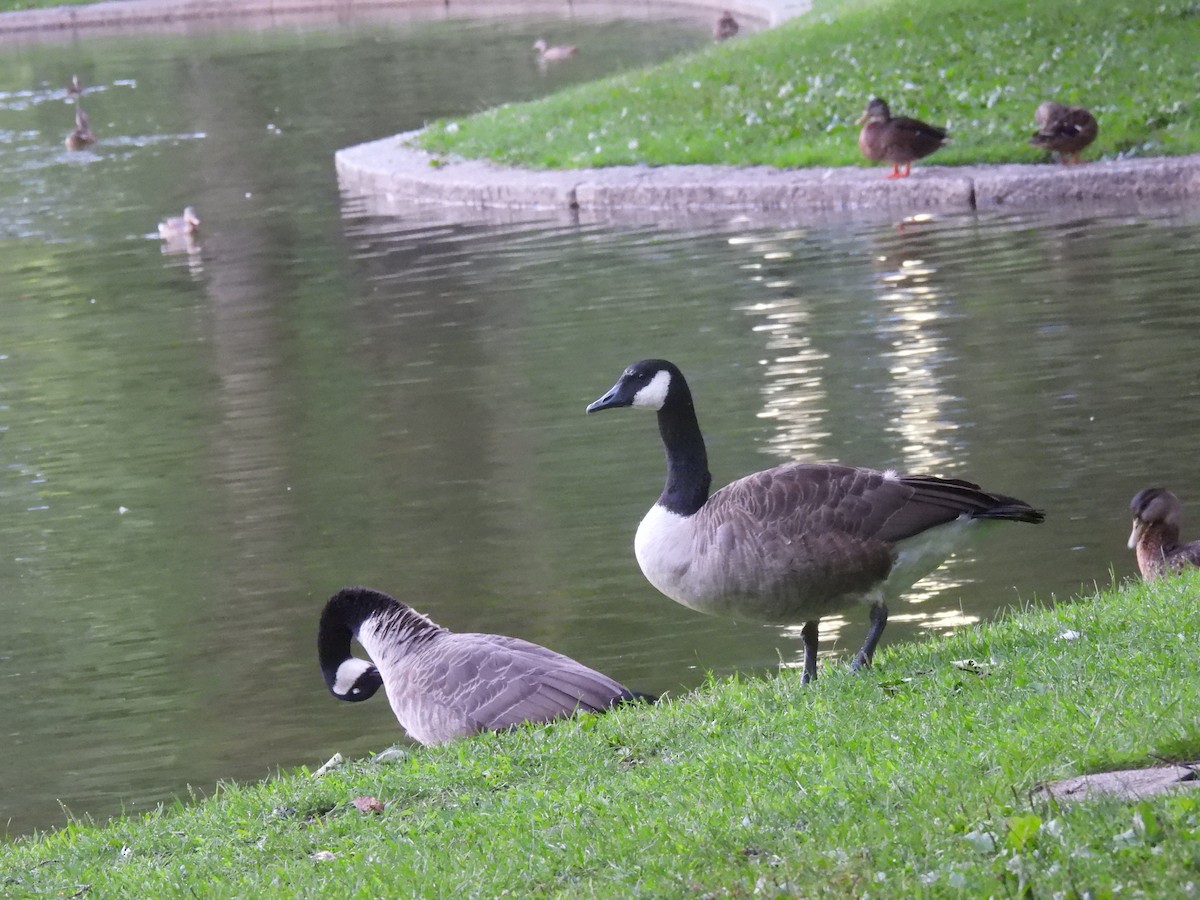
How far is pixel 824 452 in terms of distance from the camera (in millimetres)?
11703

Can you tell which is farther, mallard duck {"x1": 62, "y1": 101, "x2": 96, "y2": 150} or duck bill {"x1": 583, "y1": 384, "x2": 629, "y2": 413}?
mallard duck {"x1": 62, "y1": 101, "x2": 96, "y2": 150}

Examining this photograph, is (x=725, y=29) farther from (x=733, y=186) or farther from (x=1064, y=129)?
(x=1064, y=129)

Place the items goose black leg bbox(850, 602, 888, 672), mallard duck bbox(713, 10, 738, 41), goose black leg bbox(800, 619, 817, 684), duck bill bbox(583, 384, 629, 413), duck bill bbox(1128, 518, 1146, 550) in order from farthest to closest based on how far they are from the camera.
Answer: mallard duck bbox(713, 10, 738, 41) → duck bill bbox(1128, 518, 1146, 550) → duck bill bbox(583, 384, 629, 413) → goose black leg bbox(800, 619, 817, 684) → goose black leg bbox(850, 602, 888, 672)

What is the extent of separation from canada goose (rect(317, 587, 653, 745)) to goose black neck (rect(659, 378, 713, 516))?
81 centimetres

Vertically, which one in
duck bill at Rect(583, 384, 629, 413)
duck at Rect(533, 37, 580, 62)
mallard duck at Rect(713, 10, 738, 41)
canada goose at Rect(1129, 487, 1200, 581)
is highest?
mallard duck at Rect(713, 10, 738, 41)

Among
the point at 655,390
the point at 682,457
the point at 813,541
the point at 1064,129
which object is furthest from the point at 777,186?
the point at 813,541

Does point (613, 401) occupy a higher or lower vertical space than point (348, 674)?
higher

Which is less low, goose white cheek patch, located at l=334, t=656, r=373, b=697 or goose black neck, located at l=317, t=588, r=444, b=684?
goose black neck, located at l=317, t=588, r=444, b=684

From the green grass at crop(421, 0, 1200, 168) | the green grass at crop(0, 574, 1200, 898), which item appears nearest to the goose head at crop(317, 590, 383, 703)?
the green grass at crop(0, 574, 1200, 898)

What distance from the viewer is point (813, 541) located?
678cm

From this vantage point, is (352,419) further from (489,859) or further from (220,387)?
(489,859)

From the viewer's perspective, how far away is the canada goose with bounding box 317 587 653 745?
730 cm

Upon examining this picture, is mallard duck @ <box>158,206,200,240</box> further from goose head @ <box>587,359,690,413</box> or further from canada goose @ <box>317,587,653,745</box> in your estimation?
goose head @ <box>587,359,690,413</box>

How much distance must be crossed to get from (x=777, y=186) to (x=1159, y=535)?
12.3 m
